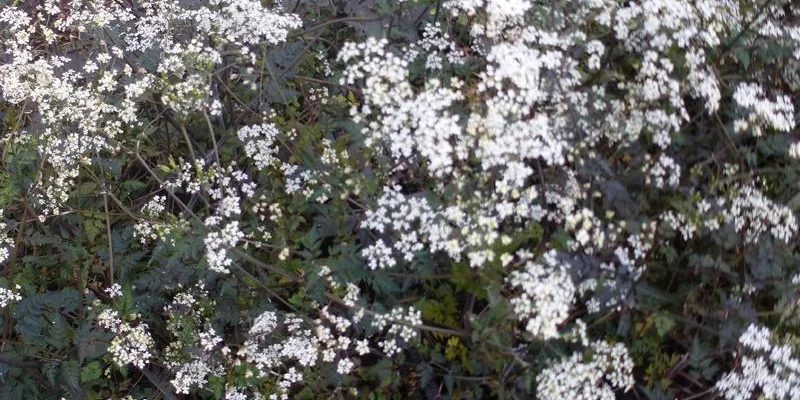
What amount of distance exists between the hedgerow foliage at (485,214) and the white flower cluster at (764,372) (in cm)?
1

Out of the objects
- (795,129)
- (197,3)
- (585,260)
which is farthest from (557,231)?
→ (197,3)

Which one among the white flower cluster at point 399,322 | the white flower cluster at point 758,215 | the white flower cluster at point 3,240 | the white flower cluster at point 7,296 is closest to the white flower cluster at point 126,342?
the white flower cluster at point 7,296

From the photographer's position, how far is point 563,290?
2850 millimetres

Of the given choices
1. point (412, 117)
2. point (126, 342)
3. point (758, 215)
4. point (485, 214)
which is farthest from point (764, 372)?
point (126, 342)

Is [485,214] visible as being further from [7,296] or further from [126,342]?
[7,296]

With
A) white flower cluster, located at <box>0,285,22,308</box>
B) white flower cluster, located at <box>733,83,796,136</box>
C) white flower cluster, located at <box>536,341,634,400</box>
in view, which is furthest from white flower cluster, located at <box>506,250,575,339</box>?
white flower cluster, located at <box>0,285,22,308</box>

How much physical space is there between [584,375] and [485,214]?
0.76 meters

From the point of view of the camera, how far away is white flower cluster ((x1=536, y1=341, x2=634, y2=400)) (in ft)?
9.74

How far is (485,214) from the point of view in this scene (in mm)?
2998

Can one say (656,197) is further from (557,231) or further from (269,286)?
(269,286)

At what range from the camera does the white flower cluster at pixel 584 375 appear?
9.74ft

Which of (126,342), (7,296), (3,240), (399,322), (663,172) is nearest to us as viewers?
(663,172)

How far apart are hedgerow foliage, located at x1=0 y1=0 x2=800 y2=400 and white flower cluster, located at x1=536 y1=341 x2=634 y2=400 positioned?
16mm

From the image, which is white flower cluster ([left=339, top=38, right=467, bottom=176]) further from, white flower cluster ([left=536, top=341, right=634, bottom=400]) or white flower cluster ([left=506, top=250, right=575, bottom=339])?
white flower cluster ([left=536, top=341, right=634, bottom=400])
